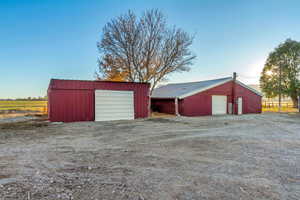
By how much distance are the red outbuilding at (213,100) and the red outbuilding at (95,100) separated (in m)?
3.44

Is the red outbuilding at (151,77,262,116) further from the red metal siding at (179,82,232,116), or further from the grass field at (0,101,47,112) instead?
the grass field at (0,101,47,112)

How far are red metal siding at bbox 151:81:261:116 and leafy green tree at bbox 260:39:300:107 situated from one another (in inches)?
353

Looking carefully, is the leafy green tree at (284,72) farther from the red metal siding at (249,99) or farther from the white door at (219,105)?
the white door at (219,105)

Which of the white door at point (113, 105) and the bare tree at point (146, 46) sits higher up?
the bare tree at point (146, 46)

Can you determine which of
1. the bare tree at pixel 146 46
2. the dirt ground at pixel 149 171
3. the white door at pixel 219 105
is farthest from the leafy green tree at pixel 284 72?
the dirt ground at pixel 149 171

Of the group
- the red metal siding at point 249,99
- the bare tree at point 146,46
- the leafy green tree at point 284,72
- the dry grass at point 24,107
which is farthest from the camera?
the leafy green tree at point 284,72

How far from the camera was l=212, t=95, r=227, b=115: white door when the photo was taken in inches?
600

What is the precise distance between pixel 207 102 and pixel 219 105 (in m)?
1.57

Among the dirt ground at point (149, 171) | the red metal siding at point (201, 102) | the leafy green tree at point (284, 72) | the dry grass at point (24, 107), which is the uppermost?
the leafy green tree at point (284, 72)

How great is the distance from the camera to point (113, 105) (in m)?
11.3

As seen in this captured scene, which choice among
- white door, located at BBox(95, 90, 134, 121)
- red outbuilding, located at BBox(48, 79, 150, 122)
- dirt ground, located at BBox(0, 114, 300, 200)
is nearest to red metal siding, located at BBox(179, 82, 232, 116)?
red outbuilding, located at BBox(48, 79, 150, 122)

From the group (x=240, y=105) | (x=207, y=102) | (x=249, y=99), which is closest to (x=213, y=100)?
(x=207, y=102)

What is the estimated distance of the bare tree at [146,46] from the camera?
13.6 meters

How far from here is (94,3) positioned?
37.1 ft
